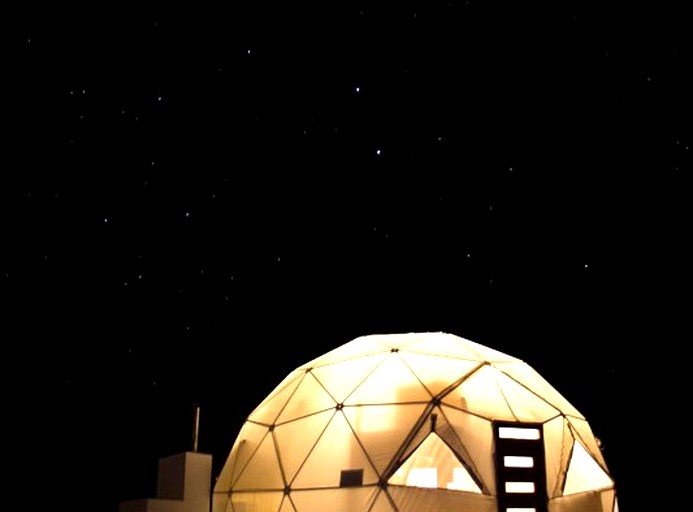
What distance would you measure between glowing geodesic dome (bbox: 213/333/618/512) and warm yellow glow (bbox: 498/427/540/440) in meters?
0.02

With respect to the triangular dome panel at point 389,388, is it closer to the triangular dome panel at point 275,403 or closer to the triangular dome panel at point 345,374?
the triangular dome panel at point 345,374

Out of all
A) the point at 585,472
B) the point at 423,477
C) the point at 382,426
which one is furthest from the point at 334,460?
the point at 585,472

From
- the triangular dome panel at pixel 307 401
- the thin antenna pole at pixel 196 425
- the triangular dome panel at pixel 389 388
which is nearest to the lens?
the triangular dome panel at pixel 389 388

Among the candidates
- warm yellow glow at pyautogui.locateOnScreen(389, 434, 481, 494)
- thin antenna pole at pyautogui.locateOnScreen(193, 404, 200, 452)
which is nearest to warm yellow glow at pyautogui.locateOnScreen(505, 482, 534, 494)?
warm yellow glow at pyautogui.locateOnScreen(389, 434, 481, 494)

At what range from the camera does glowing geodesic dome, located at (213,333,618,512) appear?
965 cm

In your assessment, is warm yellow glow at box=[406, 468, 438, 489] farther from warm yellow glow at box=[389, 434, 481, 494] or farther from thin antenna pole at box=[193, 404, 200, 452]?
thin antenna pole at box=[193, 404, 200, 452]

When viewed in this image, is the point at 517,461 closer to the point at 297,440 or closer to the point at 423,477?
the point at 423,477

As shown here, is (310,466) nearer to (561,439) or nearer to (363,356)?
(363,356)

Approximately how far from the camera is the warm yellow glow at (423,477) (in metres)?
10.4

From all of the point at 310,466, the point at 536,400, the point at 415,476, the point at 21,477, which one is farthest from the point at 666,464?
the point at 21,477

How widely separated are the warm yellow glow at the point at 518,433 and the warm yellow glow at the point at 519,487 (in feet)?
1.78

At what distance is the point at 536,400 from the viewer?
10.8m

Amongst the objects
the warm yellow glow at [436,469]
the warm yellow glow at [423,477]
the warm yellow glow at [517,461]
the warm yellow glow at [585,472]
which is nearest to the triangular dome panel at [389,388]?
the warm yellow glow at [436,469]

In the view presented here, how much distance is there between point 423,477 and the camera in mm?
10414
